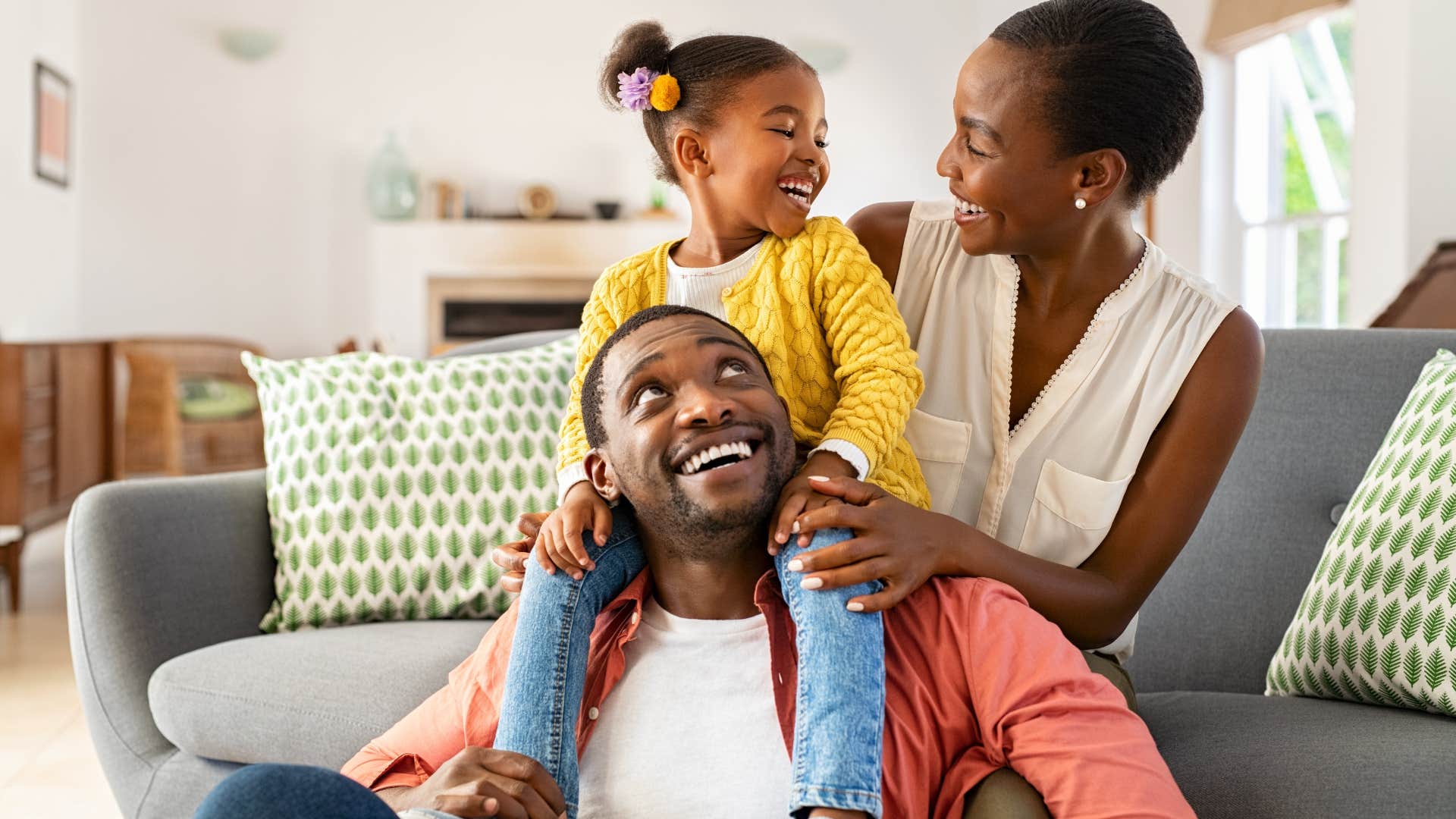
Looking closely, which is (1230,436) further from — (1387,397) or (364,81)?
(364,81)

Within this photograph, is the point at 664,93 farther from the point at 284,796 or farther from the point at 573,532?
the point at 284,796

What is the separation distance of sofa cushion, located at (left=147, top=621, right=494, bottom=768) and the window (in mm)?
3345

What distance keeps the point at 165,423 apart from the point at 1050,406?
4987mm

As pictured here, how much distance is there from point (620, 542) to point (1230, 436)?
2.51ft

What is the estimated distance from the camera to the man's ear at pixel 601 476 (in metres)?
1.49

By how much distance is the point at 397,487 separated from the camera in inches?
90.5

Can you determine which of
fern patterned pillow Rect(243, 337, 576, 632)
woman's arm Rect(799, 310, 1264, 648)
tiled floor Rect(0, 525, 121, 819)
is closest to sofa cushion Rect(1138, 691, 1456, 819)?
woman's arm Rect(799, 310, 1264, 648)

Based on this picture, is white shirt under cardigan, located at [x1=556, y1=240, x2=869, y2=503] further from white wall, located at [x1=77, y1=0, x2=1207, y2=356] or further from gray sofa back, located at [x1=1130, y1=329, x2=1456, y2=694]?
white wall, located at [x1=77, y1=0, x2=1207, y2=356]

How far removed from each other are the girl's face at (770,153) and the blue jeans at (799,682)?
20.0 inches

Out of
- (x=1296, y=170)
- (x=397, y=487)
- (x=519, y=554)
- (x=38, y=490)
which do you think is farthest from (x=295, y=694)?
(x=1296, y=170)

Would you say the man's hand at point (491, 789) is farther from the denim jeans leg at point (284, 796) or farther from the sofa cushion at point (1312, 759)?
the sofa cushion at point (1312, 759)

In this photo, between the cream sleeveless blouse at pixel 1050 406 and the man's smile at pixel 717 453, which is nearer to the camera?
the man's smile at pixel 717 453

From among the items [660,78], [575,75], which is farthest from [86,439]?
[660,78]

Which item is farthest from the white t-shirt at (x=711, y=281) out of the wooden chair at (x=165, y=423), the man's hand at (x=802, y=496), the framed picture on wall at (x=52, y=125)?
the framed picture on wall at (x=52, y=125)
